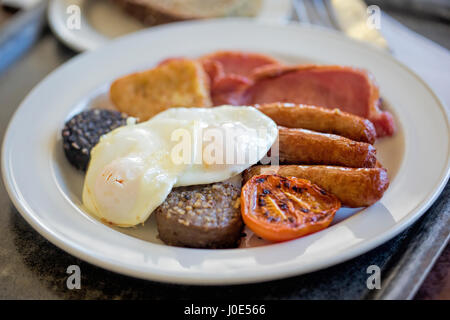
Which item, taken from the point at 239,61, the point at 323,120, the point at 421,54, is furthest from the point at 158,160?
the point at 421,54

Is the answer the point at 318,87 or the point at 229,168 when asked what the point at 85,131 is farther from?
the point at 318,87

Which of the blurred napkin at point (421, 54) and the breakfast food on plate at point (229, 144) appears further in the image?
the blurred napkin at point (421, 54)

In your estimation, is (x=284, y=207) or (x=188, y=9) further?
(x=188, y=9)

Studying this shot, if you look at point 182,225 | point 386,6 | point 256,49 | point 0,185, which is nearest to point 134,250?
point 182,225

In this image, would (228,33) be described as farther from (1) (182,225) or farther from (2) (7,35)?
(1) (182,225)

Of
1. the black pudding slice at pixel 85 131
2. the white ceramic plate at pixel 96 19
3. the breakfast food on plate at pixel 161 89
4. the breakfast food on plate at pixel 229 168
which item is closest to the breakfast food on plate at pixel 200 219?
the breakfast food on plate at pixel 229 168

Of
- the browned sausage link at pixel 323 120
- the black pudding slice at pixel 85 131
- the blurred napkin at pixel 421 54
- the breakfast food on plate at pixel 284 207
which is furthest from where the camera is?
the blurred napkin at pixel 421 54

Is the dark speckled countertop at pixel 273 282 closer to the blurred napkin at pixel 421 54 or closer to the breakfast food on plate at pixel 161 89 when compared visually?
the breakfast food on plate at pixel 161 89
